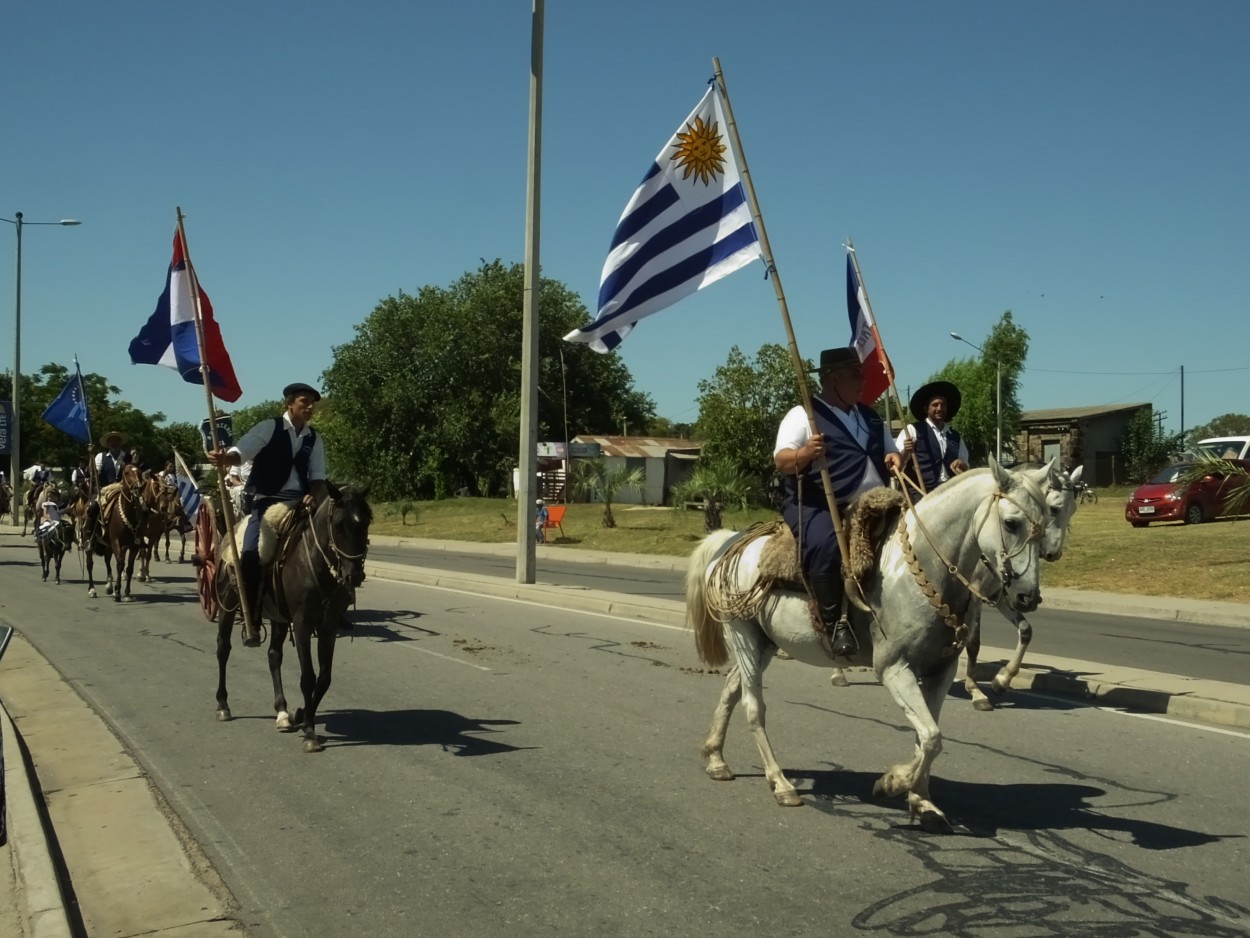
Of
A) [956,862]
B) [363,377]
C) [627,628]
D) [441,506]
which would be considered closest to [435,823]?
[956,862]

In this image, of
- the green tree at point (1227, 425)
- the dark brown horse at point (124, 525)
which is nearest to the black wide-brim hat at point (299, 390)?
the dark brown horse at point (124, 525)

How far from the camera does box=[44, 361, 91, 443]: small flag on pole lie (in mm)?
24203

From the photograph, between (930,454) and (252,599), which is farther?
(930,454)

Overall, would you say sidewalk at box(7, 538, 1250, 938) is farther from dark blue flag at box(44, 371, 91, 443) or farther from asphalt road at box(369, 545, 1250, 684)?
dark blue flag at box(44, 371, 91, 443)

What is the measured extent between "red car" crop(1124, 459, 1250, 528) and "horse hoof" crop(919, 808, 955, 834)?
2861 centimetres

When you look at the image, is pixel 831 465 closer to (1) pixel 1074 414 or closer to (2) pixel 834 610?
(2) pixel 834 610

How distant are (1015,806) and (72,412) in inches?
870

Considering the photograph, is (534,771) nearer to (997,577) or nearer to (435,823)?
(435,823)

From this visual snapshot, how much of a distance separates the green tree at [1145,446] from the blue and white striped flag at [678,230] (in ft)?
200

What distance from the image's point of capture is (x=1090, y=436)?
6762cm

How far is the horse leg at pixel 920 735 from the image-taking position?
252 inches

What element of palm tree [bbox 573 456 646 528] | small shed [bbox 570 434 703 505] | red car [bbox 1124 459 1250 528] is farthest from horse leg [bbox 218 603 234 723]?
small shed [bbox 570 434 703 505]

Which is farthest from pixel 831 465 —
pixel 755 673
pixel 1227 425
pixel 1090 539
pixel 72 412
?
pixel 1227 425

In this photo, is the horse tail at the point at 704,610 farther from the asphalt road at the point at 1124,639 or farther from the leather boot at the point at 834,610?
the asphalt road at the point at 1124,639
